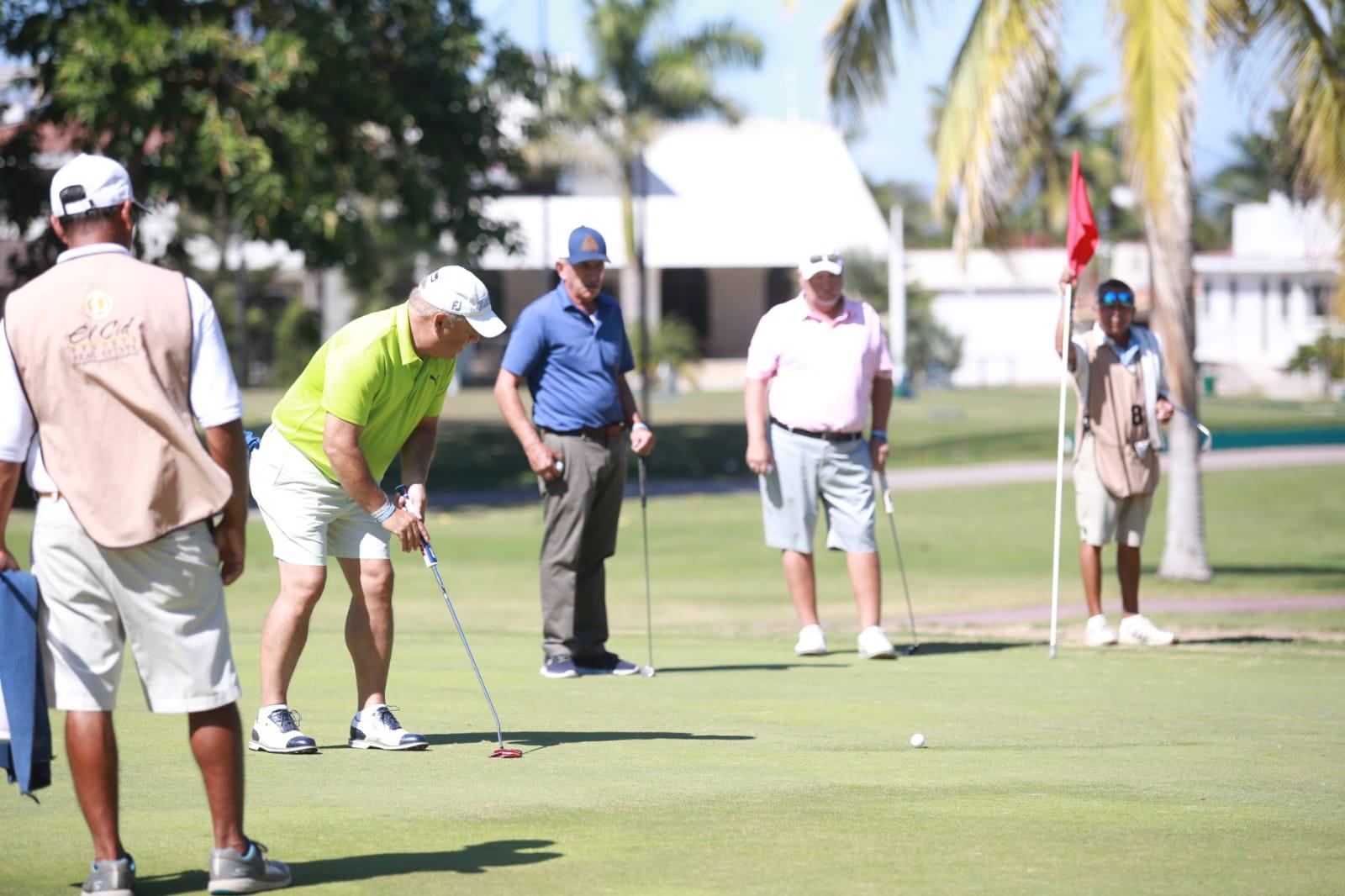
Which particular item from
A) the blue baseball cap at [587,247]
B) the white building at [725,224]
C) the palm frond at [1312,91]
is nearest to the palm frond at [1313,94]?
the palm frond at [1312,91]

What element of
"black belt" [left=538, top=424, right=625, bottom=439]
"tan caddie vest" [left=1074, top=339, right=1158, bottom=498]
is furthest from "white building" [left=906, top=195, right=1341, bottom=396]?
"black belt" [left=538, top=424, right=625, bottom=439]

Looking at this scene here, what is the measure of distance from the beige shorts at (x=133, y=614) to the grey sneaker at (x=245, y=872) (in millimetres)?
389

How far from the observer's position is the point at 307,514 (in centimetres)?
663

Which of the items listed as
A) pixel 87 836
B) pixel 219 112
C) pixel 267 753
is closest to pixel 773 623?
pixel 267 753

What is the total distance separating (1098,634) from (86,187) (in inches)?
312

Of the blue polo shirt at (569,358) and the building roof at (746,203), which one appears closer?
the blue polo shirt at (569,358)

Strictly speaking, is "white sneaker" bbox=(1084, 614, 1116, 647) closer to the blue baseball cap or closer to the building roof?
the blue baseball cap

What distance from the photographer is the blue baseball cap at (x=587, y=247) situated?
9.35 metres

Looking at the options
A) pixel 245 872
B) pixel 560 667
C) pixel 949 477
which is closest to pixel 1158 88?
pixel 560 667

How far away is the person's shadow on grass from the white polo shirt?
1.10m

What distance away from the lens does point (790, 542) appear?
1062 centimetres

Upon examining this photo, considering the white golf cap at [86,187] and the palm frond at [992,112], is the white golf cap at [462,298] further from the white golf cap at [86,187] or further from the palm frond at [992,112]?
the palm frond at [992,112]

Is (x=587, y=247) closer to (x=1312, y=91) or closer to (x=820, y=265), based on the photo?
(x=820, y=265)

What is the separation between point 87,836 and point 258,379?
4930 centimetres
